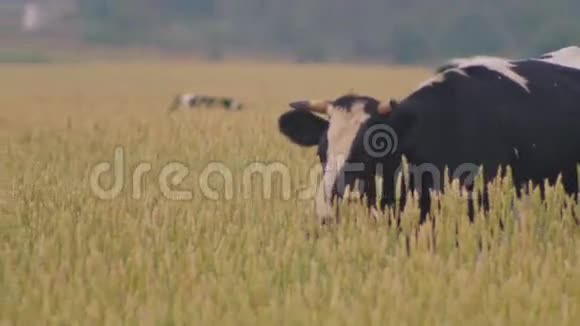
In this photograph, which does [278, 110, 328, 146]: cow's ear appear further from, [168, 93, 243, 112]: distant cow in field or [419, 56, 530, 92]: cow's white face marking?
[168, 93, 243, 112]: distant cow in field

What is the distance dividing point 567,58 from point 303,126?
1866 millimetres

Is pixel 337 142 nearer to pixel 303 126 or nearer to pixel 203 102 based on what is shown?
pixel 303 126

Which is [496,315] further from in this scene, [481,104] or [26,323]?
[481,104]

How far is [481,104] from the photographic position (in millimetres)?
5902

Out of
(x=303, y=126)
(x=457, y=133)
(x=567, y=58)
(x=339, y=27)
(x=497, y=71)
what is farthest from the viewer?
(x=339, y=27)

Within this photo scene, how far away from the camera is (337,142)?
5.62 metres

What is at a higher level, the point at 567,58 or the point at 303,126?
Answer: the point at 567,58

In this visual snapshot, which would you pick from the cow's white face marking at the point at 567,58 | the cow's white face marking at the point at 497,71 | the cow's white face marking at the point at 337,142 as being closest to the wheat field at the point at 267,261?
the cow's white face marking at the point at 337,142

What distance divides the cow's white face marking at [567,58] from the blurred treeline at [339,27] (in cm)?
9354

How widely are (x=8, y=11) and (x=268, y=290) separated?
166 m

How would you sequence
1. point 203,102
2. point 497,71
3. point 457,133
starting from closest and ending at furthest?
point 457,133 → point 497,71 → point 203,102

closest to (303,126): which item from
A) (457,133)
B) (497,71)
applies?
(457,133)

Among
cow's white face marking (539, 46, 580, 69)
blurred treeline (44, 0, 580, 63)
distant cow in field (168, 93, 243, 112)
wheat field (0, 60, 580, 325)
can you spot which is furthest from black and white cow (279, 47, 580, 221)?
blurred treeline (44, 0, 580, 63)

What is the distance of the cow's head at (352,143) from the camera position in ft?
18.0
